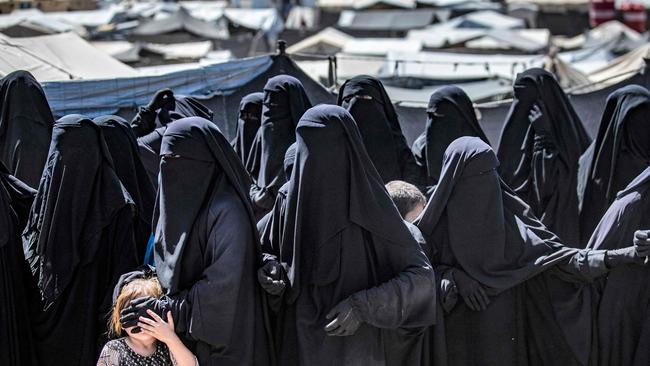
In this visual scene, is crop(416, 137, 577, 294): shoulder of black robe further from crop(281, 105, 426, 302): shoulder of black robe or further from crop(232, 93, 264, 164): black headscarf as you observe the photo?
crop(232, 93, 264, 164): black headscarf

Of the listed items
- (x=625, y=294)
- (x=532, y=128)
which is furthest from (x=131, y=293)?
(x=532, y=128)

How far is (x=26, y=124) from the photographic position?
6590 millimetres

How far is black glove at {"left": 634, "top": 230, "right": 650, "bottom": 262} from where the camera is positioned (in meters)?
4.25

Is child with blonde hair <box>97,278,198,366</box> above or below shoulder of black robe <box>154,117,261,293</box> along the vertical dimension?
below

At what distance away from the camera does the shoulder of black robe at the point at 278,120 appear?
21.5ft

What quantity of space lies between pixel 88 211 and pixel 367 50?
47.3ft

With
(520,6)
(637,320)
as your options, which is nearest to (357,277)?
(637,320)

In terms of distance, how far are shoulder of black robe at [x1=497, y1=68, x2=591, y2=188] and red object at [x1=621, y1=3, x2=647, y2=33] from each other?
21.1m

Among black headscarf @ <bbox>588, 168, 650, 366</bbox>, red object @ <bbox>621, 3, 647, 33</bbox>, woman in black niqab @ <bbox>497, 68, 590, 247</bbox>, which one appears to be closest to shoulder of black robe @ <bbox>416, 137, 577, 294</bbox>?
black headscarf @ <bbox>588, 168, 650, 366</bbox>

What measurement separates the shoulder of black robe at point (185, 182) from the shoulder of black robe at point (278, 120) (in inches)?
111

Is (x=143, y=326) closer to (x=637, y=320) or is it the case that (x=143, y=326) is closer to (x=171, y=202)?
(x=171, y=202)

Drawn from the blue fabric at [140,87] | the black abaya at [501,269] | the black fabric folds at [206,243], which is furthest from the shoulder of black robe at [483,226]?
the blue fabric at [140,87]

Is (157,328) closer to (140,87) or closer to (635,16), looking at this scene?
(140,87)

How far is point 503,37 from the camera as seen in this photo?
1853cm
